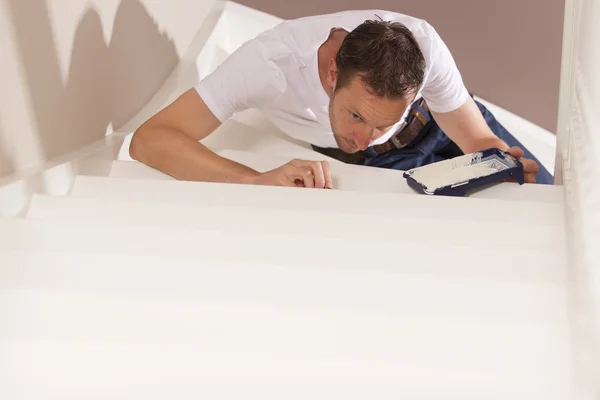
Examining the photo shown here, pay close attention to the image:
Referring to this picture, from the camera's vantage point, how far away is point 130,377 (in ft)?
3.05

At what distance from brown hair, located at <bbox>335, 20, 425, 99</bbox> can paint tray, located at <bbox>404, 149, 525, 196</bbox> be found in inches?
13.1

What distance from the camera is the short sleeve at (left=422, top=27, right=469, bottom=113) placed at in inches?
86.0

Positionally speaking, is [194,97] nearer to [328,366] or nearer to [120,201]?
[120,201]

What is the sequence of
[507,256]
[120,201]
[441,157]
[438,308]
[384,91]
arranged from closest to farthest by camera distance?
[438,308] → [507,256] → [120,201] → [384,91] → [441,157]

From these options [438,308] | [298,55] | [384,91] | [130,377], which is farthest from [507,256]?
[298,55]

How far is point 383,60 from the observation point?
1973 mm

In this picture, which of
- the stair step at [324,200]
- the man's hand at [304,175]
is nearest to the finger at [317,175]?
the man's hand at [304,175]

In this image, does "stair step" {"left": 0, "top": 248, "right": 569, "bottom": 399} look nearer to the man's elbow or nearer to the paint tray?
the paint tray

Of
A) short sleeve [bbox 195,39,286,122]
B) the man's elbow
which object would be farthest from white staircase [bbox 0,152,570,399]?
short sleeve [bbox 195,39,286,122]

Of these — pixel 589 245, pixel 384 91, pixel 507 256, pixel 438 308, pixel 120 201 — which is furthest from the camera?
pixel 384 91

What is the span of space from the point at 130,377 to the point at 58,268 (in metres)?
0.26

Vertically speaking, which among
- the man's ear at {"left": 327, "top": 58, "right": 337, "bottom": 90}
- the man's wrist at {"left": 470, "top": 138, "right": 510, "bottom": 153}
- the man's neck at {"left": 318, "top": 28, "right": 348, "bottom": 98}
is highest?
the man's neck at {"left": 318, "top": 28, "right": 348, "bottom": 98}

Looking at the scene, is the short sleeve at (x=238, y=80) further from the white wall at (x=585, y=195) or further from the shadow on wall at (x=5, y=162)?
the white wall at (x=585, y=195)

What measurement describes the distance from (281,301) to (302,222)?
0.30m
